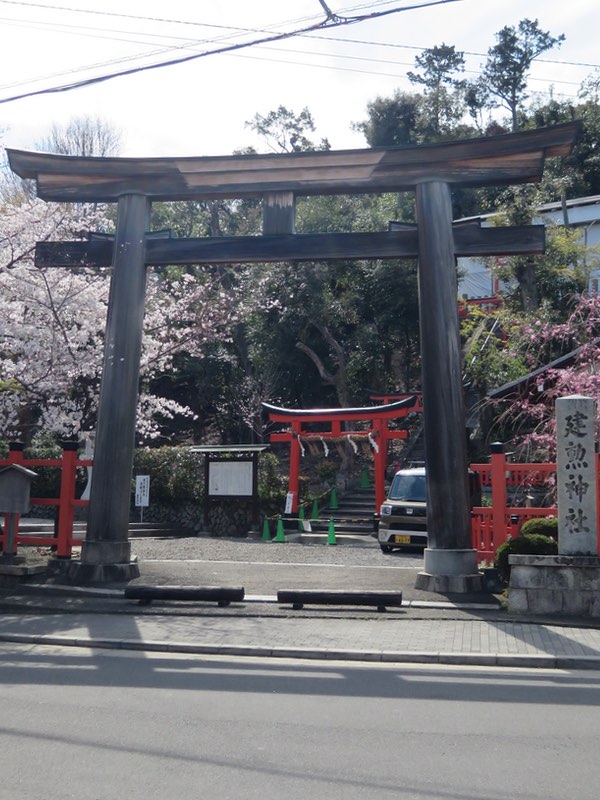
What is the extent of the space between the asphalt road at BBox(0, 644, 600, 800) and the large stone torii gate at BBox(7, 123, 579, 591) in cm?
462

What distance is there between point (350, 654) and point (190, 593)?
3448mm

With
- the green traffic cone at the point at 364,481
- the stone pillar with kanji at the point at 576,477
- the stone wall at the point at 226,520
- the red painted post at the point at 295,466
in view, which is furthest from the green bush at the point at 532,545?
the green traffic cone at the point at 364,481

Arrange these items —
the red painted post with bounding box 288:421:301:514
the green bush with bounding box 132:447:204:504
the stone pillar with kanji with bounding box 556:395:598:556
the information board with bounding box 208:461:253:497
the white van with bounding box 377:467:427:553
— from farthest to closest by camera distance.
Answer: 1. the green bush with bounding box 132:447:204:504
2. the red painted post with bounding box 288:421:301:514
3. the information board with bounding box 208:461:253:497
4. the white van with bounding box 377:467:427:553
5. the stone pillar with kanji with bounding box 556:395:598:556

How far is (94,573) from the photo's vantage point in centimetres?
1323

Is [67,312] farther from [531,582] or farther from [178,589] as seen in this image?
[531,582]

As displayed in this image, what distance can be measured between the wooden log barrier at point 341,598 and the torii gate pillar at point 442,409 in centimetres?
143

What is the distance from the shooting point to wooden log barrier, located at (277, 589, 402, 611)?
11266 mm

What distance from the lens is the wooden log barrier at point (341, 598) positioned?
37.0 ft

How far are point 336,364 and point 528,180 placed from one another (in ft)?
68.2

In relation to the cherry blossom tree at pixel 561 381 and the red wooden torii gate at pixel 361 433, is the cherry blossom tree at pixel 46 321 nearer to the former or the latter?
the red wooden torii gate at pixel 361 433

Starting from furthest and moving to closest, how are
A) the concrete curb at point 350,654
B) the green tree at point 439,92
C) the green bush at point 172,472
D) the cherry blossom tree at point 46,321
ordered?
the green tree at point 439,92, the green bush at point 172,472, the cherry blossom tree at point 46,321, the concrete curb at point 350,654

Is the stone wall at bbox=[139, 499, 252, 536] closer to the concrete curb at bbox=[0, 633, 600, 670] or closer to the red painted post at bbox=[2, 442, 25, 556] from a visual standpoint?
the red painted post at bbox=[2, 442, 25, 556]

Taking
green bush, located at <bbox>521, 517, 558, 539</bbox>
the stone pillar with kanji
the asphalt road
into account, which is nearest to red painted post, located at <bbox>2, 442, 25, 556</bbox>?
the asphalt road

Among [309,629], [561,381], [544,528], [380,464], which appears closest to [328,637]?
[309,629]
